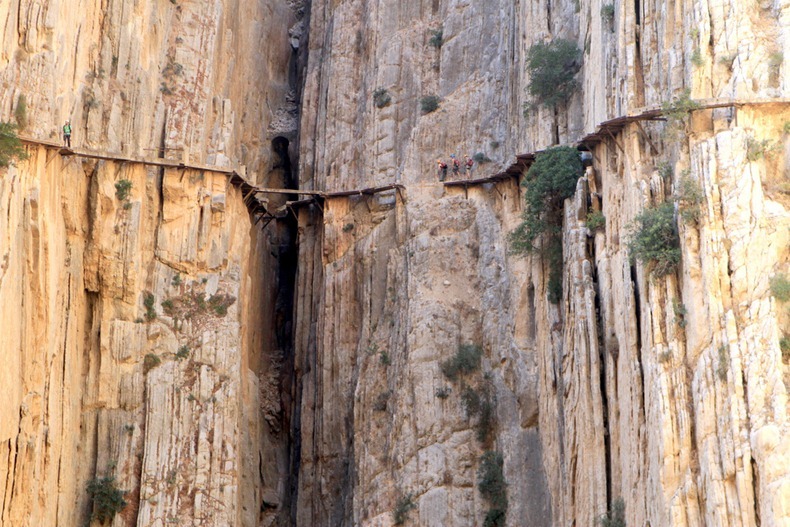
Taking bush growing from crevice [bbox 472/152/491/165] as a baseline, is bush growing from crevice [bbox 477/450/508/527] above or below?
below

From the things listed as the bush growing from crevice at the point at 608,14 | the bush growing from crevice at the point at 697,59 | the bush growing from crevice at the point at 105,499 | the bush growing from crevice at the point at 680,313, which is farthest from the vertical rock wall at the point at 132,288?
the bush growing from crevice at the point at 697,59

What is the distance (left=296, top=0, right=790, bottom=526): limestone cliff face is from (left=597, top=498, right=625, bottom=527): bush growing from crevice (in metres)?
0.37

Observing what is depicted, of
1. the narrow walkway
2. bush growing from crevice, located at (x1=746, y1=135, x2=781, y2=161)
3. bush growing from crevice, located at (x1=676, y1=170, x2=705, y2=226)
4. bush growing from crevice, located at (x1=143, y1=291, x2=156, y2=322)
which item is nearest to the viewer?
bush growing from crevice, located at (x1=676, y1=170, x2=705, y2=226)

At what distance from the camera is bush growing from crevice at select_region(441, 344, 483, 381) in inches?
1842

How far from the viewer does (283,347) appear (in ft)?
181

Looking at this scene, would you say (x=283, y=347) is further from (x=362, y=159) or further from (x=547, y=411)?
(x=547, y=411)

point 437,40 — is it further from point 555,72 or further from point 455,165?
point 555,72

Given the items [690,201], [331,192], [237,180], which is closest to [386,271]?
[331,192]

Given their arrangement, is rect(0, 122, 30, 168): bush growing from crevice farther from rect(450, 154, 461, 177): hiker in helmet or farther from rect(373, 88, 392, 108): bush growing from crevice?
rect(373, 88, 392, 108): bush growing from crevice

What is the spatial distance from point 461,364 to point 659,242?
1259 cm

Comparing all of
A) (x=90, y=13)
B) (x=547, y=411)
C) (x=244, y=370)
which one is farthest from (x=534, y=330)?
(x=90, y=13)

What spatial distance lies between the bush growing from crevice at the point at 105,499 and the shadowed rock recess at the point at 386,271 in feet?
0.34

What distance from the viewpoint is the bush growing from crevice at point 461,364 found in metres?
46.8

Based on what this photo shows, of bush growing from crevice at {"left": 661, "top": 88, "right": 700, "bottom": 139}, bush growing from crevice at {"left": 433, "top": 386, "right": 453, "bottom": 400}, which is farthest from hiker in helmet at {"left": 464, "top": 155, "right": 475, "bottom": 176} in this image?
bush growing from crevice at {"left": 661, "top": 88, "right": 700, "bottom": 139}
